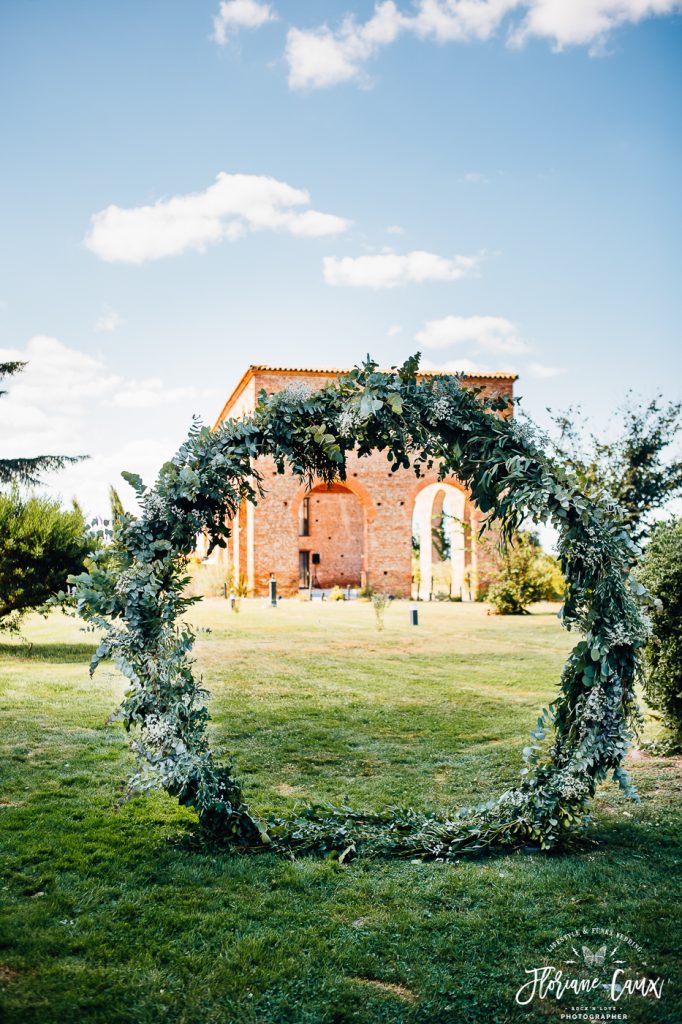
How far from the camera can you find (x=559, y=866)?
4.39 m

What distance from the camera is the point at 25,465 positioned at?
70.2 feet

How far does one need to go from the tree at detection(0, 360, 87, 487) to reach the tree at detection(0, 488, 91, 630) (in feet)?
28.7

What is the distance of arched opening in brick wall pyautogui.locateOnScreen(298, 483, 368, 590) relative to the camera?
116ft

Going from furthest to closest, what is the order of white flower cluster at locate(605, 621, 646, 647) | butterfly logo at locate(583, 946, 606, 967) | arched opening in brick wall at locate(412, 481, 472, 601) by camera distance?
arched opening in brick wall at locate(412, 481, 472, 601), white flower cluster at locate(605, 621, 646, 647), butterfly logo at locate(583, 946, 606, 967)

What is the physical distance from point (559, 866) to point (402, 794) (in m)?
1.70

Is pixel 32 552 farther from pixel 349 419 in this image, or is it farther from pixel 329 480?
pixel 349 419

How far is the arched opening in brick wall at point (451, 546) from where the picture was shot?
26.8m

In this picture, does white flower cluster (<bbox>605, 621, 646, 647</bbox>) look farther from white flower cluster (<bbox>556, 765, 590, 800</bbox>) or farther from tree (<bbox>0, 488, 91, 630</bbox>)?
tree (<bbox>0, 488, 91, 630</bbox>)

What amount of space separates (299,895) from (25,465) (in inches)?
779

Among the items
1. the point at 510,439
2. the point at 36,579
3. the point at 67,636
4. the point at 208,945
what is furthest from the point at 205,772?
the point at 67,636
